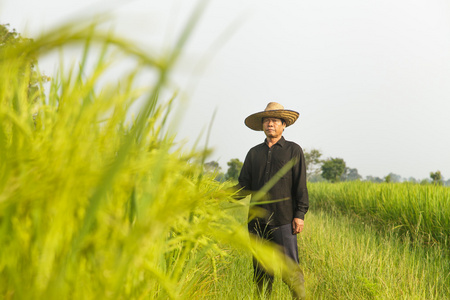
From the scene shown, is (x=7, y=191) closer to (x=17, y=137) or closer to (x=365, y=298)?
(x=17, y=137)

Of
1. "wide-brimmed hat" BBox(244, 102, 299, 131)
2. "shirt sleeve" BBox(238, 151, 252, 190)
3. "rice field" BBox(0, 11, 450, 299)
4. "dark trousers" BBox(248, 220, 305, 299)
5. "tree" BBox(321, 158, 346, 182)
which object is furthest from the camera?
"tree" BBox(321, 158, 346, 182)

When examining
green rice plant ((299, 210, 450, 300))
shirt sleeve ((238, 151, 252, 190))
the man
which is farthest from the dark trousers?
shirt sleeve ((238, 151, 252, 190))

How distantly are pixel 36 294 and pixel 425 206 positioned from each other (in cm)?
696

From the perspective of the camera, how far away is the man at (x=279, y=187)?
139 inches

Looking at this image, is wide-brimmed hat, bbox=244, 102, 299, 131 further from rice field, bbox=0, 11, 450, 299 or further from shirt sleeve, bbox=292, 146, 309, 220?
Answer: rice field, bbox=0, 11, 450, 299

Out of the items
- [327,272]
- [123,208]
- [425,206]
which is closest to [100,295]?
[123,208]

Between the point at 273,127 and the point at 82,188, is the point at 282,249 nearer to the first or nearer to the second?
the point at 273,127

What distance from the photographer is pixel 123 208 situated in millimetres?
743

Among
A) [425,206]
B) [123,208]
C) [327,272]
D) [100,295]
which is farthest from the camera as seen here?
[425,206]

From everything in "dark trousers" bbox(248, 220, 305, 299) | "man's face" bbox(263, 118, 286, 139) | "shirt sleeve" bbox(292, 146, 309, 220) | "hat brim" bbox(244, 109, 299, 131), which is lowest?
"dark trousers" bbox(248, 220, 305, 299)

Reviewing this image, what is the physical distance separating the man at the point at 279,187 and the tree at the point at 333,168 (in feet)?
164

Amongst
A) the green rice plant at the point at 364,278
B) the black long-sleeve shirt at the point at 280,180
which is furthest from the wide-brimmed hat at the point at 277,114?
the green rice plant at the point at 364,278

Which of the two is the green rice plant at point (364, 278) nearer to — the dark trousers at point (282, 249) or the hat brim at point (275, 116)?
the dark trousers at point (282, 249)

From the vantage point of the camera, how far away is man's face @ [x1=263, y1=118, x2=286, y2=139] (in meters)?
3.82
